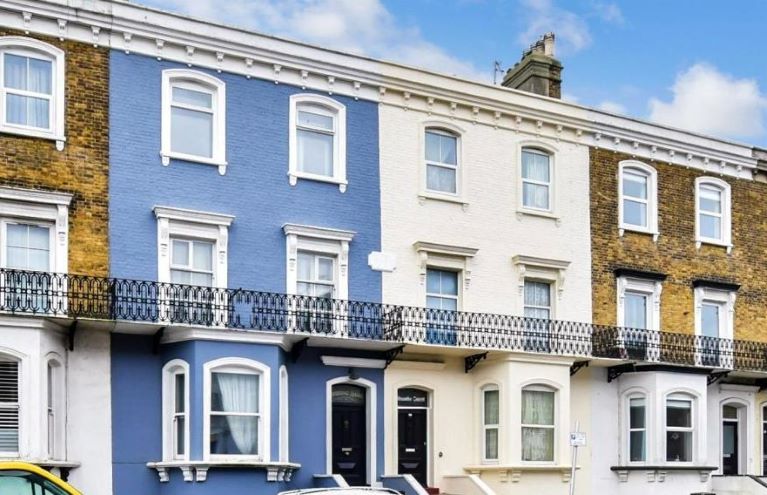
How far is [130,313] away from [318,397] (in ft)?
14.6

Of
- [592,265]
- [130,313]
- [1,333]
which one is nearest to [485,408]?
[592,265]

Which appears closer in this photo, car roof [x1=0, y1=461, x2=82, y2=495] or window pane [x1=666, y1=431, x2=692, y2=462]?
car roof [x1=0, y1=461, x2=82, y2=495]

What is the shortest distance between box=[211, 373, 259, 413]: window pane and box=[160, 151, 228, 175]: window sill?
4120 millimetres

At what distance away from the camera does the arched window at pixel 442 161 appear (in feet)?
78.8

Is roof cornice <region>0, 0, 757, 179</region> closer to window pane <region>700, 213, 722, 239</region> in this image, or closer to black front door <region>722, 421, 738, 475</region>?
window pane <region>700, 213, 722, 239</region>

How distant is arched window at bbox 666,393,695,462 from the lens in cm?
2542

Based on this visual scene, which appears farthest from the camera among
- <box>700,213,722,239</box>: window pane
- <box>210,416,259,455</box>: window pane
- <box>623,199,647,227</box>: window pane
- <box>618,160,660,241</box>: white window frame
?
<box>700,213,722,239</box>: window pane

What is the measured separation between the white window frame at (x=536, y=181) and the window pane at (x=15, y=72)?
11.2m

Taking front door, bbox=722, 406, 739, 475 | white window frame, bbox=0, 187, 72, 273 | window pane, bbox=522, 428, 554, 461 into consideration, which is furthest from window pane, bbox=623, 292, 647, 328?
white window frame, bbox=0, 187, 72, 273

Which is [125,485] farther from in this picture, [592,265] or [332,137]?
[592,265]

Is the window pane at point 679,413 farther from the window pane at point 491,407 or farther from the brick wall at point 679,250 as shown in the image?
the window pane at point 491,407

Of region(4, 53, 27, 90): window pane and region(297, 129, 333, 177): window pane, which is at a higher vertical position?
region(4, 53, 27, 90): window pane

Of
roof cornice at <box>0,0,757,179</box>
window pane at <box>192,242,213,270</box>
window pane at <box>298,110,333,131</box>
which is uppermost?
roof cornice at <box>0,0,757,179</box>

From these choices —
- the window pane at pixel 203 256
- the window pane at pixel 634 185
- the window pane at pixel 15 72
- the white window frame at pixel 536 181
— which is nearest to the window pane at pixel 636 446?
the white window frame at pixel 536 181
